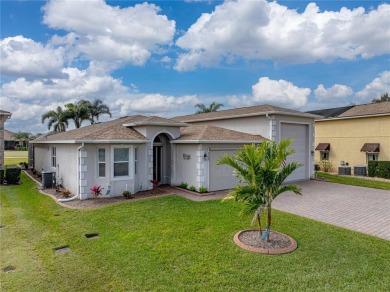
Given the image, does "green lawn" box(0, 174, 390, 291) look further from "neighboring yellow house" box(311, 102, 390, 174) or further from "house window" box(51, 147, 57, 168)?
"neighboring yellow house" box(311, 102, 390, 174)

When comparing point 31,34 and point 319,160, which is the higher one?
point 31,34

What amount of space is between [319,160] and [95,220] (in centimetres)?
2163

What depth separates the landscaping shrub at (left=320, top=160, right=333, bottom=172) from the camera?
23.0m

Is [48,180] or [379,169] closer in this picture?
[48,180]

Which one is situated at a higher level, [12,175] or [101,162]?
[101,162]

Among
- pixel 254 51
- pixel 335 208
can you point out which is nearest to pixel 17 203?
pixel 335 208

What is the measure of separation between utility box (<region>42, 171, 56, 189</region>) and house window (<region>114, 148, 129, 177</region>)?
509 cm

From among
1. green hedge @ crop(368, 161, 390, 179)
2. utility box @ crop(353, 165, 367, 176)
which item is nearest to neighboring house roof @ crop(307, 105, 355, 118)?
utility box @ crop(353, 165, 367, 176)

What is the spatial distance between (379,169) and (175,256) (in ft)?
62.8

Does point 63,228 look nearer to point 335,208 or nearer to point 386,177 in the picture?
point 335,208

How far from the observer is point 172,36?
16047mm

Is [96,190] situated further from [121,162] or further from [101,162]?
[121,162]

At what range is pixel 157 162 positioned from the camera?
15039 millimetres

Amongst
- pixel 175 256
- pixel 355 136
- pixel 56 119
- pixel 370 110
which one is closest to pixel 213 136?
pixel 175 256
